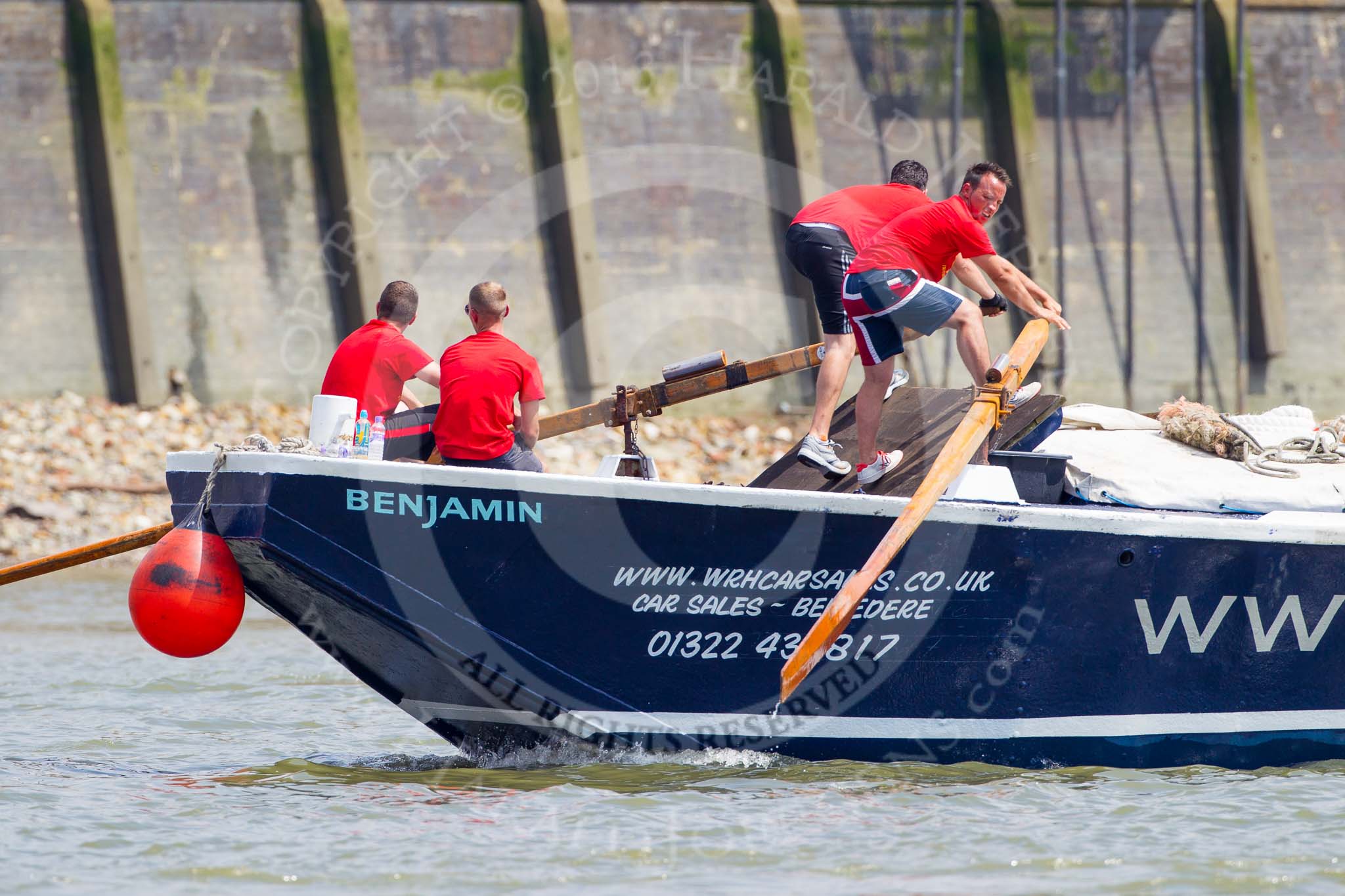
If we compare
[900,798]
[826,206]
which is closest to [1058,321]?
[826,206]

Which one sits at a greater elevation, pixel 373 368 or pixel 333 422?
pixel 373 368

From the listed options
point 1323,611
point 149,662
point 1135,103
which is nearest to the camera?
point 1323,611

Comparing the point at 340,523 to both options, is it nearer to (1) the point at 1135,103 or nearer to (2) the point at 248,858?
(2) the point at 248,858

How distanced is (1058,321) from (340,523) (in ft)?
9.11

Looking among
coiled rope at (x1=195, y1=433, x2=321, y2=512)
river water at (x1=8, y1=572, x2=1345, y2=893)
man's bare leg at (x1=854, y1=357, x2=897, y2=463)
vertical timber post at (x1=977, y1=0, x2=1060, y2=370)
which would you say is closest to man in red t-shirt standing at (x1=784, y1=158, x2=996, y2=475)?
man's bare leg at (x1=854, y1=357, x2=897, y2=463)

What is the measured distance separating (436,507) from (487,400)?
656mm

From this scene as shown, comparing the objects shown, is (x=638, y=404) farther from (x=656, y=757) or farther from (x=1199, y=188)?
(x=1199, y=188)

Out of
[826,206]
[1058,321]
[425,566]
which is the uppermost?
[826,206]

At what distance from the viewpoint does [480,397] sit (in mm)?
6172

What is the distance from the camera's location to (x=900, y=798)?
229 inches

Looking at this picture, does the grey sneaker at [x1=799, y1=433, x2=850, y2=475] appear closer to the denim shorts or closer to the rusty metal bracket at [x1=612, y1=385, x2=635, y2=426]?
the rusty metal bracket at [x1=612, y1=385, x2=635, y2=426]

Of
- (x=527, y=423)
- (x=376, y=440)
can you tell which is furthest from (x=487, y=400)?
(x=376, y=440)

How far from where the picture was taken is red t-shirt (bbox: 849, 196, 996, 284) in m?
6.31

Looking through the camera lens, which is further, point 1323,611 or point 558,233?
point 558,233
